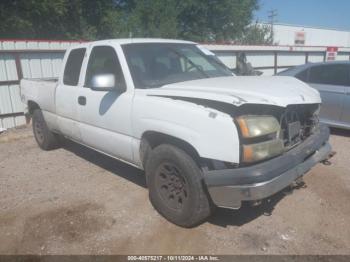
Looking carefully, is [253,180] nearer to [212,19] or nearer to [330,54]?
[330,54]

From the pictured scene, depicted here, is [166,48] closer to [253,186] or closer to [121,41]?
[121,41]

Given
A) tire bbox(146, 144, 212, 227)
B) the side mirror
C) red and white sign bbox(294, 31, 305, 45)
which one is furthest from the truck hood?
red and white sign bbox(294, 31, 305, 45)

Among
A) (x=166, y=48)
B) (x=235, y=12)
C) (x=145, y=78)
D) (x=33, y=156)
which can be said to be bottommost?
(x=33, y=156)

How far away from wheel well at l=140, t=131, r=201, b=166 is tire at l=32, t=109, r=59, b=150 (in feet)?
10.2

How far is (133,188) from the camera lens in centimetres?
466

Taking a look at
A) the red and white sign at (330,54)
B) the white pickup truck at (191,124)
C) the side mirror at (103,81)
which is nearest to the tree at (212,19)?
the red and white sign at (330,54)

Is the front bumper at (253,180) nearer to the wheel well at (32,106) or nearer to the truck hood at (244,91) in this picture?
the truck hood at (244,91)

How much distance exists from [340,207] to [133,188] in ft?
8.56

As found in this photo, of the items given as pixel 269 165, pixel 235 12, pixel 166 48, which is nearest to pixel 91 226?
pixel 269 165

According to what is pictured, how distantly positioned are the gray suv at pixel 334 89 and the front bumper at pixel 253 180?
12.5ft

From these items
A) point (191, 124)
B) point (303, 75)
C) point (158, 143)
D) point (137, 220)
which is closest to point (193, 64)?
point (158, 143)

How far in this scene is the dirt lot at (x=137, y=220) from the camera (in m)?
3.30

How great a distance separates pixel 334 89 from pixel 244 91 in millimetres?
4208

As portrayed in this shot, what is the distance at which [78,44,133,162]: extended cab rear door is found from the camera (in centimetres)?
401
